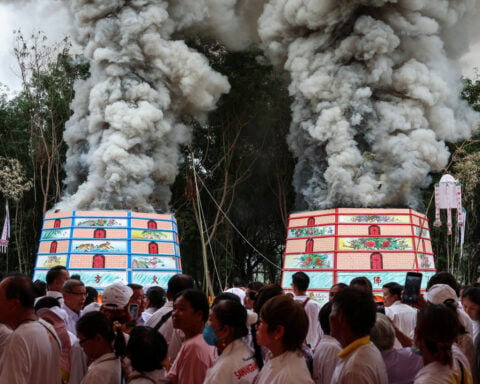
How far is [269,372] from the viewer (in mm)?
3646

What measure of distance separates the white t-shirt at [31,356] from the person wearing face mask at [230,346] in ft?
3.33

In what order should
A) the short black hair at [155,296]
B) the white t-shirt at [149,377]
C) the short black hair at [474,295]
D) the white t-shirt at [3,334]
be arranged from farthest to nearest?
the short black hair at [155,296] → the short black hair at [474,295] → the white t-shirt at [3,334] → the white t-shirt at [149,377]

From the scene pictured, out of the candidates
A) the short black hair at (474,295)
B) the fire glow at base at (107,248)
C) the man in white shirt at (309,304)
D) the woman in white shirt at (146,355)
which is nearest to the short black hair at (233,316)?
the woman in white shirt at (146,355)

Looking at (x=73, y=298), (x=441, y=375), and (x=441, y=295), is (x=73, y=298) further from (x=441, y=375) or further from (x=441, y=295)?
(x=441, y=375)

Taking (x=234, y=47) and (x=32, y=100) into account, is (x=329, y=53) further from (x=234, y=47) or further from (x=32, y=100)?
(x=32, y=100)

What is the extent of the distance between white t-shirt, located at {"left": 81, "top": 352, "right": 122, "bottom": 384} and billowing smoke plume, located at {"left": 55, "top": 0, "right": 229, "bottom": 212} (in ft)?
54.9

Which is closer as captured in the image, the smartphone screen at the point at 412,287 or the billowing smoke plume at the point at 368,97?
the smartphone screen at the point at 412,287

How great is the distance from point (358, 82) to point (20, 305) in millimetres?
18499

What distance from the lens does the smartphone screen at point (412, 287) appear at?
6.50 meters

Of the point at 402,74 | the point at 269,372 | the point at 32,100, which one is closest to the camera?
the point at 269,372

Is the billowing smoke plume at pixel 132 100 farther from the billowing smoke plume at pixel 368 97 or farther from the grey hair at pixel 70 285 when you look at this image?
the grey hair at pixel 70 285

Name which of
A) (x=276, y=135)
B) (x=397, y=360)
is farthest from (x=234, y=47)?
(x=397, y=360)

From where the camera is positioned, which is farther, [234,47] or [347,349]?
[234,47]

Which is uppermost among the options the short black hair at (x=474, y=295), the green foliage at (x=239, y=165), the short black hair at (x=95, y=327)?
the green foliage at (x=239, y=165)
